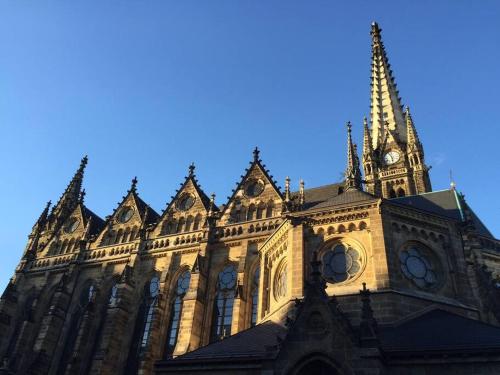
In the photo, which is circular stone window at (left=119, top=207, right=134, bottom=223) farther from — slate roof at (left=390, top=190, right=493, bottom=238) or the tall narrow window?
slate roof at (left=390, top=190, right=493, bottom=238)

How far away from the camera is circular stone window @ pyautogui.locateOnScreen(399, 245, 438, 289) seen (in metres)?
18.5

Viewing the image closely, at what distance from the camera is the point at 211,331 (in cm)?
2459

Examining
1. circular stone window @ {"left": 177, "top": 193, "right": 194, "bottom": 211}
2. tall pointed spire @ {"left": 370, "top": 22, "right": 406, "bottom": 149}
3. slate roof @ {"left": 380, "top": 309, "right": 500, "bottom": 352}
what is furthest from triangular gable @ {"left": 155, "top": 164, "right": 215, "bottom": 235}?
tall pointed spire @ {"left": 370, "top": 22, "right": 406, "bottom": 149}

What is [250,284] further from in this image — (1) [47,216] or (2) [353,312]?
(1) [47,216]

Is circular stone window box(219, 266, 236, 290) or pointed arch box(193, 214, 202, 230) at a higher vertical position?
pointed arch box(193, 214, 202, 230)

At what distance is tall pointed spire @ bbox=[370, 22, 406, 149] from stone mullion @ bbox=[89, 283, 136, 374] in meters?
33.1

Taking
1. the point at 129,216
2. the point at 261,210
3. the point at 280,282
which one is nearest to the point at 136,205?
the point at 129,216

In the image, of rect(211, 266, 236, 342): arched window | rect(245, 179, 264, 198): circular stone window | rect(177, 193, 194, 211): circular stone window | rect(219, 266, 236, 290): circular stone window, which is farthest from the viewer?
rect(177, 193, 194, 211): circular stone window

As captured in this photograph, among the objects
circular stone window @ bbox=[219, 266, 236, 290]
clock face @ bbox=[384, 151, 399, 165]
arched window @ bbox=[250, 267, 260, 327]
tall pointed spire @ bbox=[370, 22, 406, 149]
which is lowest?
arched window @ bbox=[250, 267, 260, 327]

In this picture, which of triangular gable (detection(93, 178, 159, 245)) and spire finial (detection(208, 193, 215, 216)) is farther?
triangular gable (detection(93, 178, 159, 245))

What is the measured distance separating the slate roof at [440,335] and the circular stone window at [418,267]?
212 cm

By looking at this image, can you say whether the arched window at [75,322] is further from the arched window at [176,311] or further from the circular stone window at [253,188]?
the circular stone window at [253,188]

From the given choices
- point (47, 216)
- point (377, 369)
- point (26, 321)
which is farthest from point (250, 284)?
point (47, 216)

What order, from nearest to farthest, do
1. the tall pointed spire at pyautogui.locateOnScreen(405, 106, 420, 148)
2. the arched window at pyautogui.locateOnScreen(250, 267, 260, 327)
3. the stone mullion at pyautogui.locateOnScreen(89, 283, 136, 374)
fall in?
the arched window at pyautogui.locateOnScreen(250, 267, 260, 327)
the stone mullion at pyautogui.locateOnScreen(89, 283, 136, 374)
the tall pointed spire at pyautogui.locateOnScreen(405, 106, 420, 148)
